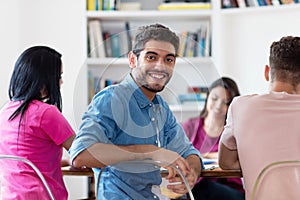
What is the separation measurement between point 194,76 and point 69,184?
2732 millimetres

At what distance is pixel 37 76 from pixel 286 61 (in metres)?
0.97

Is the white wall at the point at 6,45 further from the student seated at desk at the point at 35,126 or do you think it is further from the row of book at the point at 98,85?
the row of book at the point at 98,85

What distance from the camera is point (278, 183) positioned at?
5.35 ft

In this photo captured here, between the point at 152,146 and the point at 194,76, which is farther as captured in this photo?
the point at 194,76

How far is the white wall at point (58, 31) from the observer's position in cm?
437

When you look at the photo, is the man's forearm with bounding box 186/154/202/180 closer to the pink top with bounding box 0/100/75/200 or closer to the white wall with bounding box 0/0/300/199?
the pink top with bounding box 0/100/75/200

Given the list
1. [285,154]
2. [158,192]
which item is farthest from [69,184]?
[285,154]

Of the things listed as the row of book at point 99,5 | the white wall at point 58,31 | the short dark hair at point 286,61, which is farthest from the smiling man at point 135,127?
the row of book at point 99,5

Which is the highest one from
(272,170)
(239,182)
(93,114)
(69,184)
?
(93,114)

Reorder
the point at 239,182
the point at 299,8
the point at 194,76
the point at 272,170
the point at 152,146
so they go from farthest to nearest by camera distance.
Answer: the point at 299,8 → the point at 239,182 → the point at 194,76 → the point at 152,146 → the point at 272,170

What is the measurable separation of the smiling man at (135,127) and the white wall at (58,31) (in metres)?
2.60

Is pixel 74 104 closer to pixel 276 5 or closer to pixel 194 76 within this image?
pixel 194 76

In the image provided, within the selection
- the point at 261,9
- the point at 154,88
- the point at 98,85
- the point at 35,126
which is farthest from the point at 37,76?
the point at 261,9

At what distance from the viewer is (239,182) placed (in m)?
3.50
